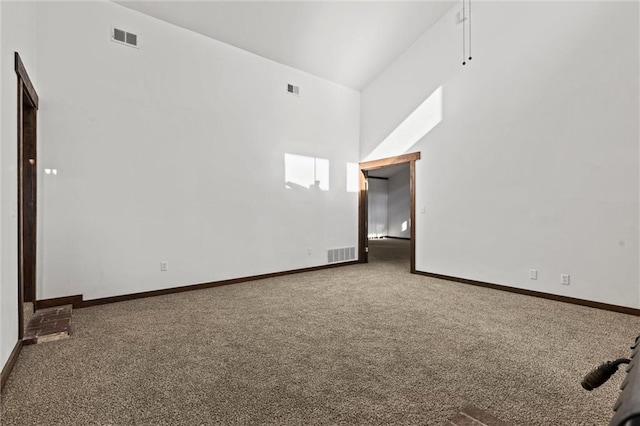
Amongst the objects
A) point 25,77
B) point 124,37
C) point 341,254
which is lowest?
point 341,254

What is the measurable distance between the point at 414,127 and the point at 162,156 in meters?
4.11

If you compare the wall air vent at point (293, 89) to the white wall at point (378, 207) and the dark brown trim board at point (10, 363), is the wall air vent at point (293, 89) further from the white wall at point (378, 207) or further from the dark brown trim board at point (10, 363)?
the white wall at point (378, 207)

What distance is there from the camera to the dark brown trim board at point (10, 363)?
2.10 metres

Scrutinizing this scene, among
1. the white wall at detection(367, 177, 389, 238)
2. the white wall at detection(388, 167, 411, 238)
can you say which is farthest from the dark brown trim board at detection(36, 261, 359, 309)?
the white wall at detection(388, 167, 411, 238)

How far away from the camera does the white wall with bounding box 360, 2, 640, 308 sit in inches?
146

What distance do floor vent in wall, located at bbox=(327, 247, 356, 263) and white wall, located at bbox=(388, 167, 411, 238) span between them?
661 cm

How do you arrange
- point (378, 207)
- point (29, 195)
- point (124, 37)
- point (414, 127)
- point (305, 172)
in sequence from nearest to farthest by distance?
point (29, 195) < point (124, 37) < point (414, 127) < point (305, 172) < point (378, 207)

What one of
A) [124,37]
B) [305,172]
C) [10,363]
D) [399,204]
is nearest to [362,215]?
[305,172]

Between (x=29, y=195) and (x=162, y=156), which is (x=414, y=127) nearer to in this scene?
(x=162, y=156)

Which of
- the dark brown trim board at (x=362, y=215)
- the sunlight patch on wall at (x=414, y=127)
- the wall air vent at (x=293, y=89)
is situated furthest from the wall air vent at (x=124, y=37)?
the dark brown trim board at (x=362, y=215)

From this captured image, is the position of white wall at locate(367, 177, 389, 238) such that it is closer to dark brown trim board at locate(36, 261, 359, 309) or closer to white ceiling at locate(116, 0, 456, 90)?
white ceiling at locate(116, 0, 456, 90)

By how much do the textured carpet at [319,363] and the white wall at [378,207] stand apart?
9.32 m

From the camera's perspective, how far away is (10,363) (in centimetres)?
229

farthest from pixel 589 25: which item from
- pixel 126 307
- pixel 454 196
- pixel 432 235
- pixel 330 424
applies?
pixel 126 307
